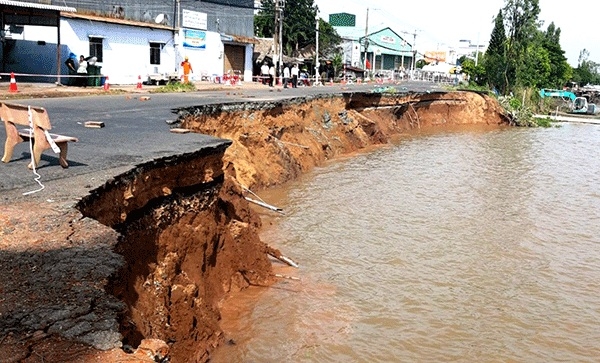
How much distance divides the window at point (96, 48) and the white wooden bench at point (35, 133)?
21.3 m

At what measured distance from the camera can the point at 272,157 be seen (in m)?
16.0

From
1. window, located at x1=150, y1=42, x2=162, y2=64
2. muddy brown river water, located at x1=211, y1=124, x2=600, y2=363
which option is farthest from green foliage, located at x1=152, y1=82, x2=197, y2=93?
muddy brown river water, located at x1=211, y1=124, x2=600, y2=363

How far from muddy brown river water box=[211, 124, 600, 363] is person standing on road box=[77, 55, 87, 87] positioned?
1221cm

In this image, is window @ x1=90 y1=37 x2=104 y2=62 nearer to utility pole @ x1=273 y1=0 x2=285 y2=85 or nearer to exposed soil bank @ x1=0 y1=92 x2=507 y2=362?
utility pole @ x1=273 y1=0 x2=285 y2=85

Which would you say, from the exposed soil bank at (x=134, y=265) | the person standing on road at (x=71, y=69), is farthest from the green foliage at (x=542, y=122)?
the exposed soil bank at (x=134, y=265)

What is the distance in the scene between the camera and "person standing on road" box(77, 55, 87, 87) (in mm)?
24953

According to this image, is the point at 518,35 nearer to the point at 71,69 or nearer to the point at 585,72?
the point at 71,69

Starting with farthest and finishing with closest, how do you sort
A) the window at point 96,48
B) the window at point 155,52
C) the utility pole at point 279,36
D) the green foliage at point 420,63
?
the green foliage at point 420,63 → the utility pole at point 279,36 → the window at point 155,52 → the window at point 96,48

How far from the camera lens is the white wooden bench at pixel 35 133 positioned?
702 centimetres

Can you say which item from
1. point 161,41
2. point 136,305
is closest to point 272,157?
point 136,305

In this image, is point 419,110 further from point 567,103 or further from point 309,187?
point 567,103

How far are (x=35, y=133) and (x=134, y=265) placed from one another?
251 cm

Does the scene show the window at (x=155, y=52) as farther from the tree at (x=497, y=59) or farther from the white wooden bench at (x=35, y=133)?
the tree at (x=497, y=59)

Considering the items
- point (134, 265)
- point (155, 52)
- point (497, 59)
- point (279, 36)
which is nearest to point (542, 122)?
point (497, 59)
